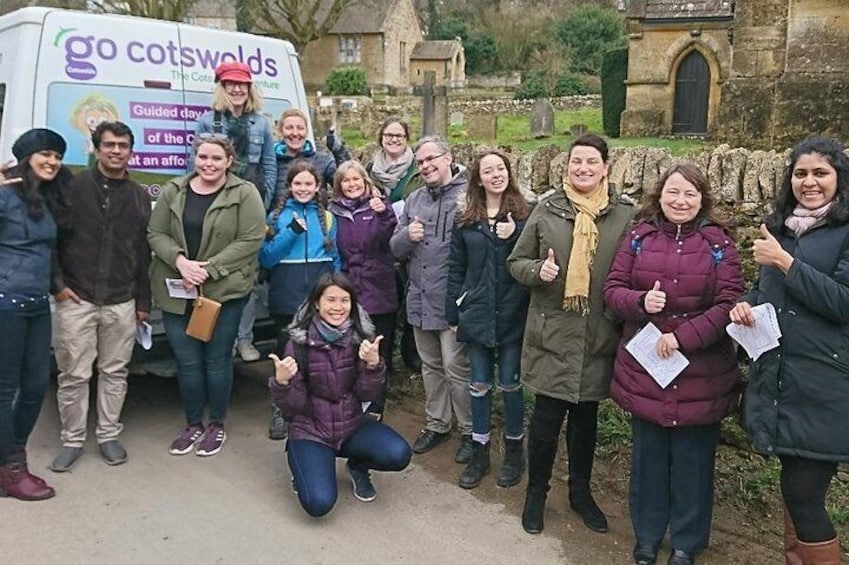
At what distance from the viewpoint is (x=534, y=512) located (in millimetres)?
4027

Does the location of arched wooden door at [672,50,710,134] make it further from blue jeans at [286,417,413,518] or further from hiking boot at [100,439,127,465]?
hiking boot at [100,439,127,465]

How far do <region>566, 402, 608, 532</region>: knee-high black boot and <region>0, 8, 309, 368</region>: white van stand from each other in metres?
2.46

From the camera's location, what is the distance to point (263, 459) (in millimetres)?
4875

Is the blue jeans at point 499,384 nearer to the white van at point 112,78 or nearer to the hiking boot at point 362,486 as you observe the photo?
the hiking boot at point 362,486

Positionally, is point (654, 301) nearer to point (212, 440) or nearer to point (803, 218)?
point (803, 218)

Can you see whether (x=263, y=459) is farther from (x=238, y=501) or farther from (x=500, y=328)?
(x=500, y=328)

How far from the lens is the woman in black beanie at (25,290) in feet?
13.5

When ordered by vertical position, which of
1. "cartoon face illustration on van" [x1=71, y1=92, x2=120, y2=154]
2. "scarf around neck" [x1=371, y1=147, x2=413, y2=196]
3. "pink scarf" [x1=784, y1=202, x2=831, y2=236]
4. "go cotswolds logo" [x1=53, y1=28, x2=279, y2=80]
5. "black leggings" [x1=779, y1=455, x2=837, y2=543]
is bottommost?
"black leggings" [x1=779, y1=455, x2=837, y2=543]

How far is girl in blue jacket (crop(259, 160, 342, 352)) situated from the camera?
5.02 m

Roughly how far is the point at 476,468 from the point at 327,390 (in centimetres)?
102

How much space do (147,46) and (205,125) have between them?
0.62m

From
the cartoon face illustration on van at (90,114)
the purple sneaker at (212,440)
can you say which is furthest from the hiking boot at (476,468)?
the cartoon face illustration on van at (90,114)

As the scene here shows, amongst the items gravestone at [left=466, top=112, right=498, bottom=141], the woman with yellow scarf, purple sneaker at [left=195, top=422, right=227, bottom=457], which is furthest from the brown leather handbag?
gravestone at [left=466, top=112, right=498, bottom=141]

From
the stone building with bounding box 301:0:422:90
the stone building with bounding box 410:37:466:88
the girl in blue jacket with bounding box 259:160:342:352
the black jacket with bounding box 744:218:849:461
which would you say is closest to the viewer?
the black jacket with bounding box 744:218:849:461
